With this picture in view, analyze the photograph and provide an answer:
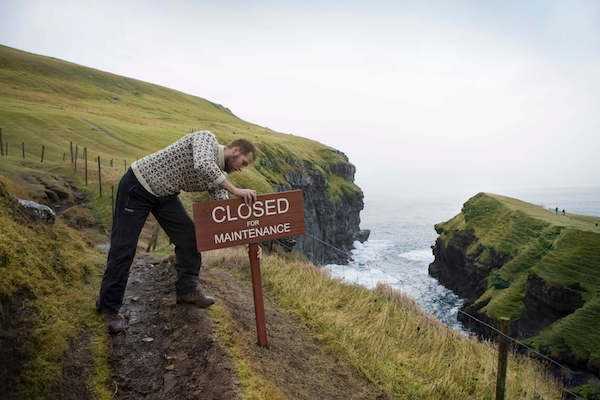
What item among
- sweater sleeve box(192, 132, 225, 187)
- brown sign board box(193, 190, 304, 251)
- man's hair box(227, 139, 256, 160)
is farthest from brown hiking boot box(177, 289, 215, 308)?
man's hair box(227, 139, 256, 160)

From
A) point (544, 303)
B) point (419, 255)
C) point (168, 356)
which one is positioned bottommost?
point (419, 255)

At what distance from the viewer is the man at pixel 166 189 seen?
215 inches

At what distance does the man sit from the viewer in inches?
215

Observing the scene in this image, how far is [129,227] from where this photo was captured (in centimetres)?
596

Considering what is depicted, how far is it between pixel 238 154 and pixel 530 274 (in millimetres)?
31884

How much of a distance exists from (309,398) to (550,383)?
584cm

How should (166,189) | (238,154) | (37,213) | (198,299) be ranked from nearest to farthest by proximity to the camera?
(238,154)
(166,189)
(198,299)
(37,213)

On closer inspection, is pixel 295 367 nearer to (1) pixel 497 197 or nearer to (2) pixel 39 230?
(2) pixel 39 230

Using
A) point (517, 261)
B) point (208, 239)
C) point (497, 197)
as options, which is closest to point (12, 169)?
point (208, 239)

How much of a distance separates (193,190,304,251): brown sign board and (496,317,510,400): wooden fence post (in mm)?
3043

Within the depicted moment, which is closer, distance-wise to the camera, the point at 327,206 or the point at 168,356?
the point at 168,356

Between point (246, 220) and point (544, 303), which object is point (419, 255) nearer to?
point (544, 303)

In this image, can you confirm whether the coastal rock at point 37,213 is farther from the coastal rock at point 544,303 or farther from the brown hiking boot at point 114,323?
the coastal rock at point 544,303

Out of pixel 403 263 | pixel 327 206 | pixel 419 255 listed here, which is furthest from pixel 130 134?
pixel 419 255
